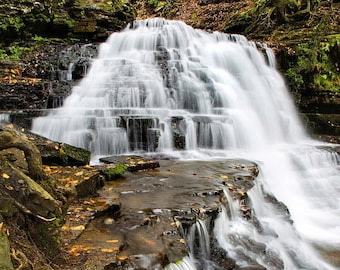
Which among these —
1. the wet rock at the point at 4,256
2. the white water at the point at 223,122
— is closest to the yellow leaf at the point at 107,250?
the white water at the point at 223,122

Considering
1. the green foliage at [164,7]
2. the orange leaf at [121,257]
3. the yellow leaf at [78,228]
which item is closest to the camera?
the orange leaf at [121,257]

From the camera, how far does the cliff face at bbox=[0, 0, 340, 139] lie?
10.4 metres

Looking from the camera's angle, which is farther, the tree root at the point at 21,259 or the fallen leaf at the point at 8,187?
the fallen leaf at the point at 8,187

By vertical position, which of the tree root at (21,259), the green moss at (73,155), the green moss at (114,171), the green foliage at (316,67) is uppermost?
the green foliage at (316,67)

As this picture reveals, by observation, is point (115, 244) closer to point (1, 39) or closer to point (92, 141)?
point (92, 141)

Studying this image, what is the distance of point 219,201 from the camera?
13.6 ft

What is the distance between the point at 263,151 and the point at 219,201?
15.3 ft

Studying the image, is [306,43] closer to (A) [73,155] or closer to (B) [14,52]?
(A) [73,155]

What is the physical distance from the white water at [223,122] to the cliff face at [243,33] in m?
0.68

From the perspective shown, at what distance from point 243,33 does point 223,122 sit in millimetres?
8641

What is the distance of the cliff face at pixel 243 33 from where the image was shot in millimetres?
10375

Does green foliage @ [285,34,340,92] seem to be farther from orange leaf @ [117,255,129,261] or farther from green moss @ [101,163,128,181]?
orange leaf @ [117,255,129,261]

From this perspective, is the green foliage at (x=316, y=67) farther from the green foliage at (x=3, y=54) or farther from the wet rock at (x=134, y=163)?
the green foliage at (x=3, y=54)

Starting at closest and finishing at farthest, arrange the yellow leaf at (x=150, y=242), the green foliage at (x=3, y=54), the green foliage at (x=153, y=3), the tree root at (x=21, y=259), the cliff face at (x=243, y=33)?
the tree root at (x=21, y=259) → the yellow leaf at (x=150, y=242) → the cliff face at (x=243, y=33) → the green foliage at (x=3, y=54) → the green foliage at (x=153, y=3)
